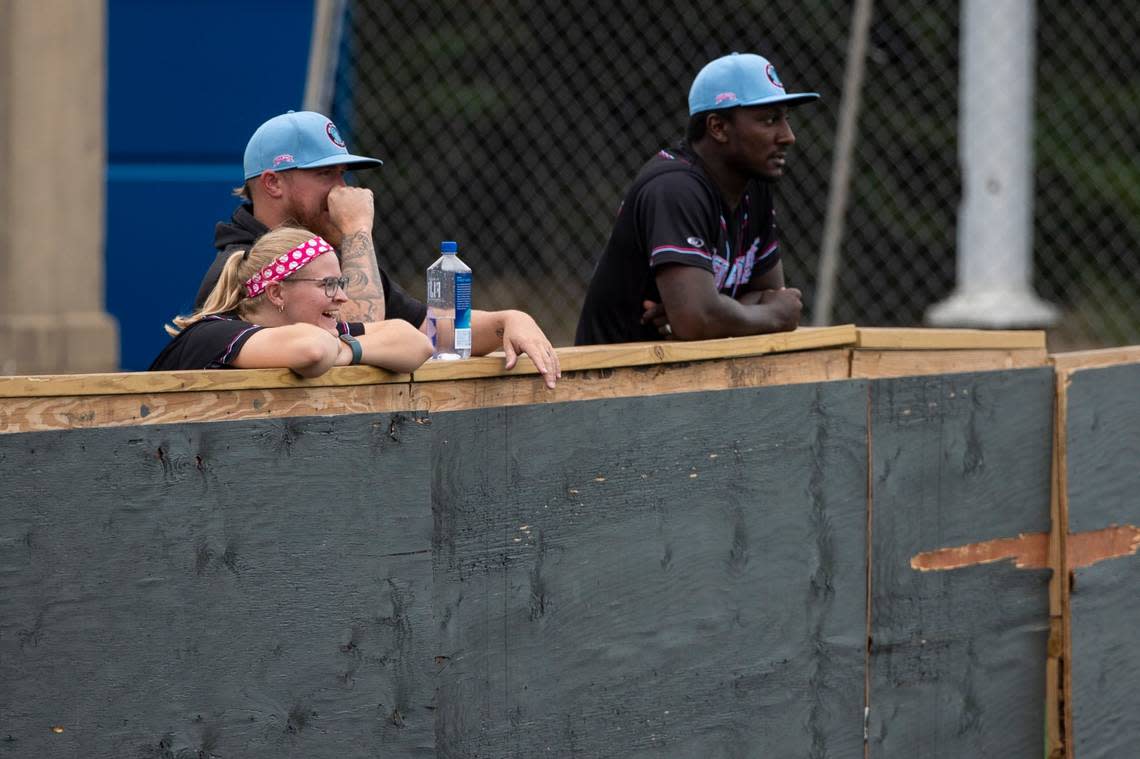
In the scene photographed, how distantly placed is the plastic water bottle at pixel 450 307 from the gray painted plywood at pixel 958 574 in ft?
3.43

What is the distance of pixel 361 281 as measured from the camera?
152 inches

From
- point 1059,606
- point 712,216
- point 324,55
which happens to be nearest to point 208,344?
point 712,216

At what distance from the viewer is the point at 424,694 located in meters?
3.33

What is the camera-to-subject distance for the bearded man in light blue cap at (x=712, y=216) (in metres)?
4.43

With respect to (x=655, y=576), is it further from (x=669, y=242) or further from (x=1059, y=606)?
(x=1059, y=606)

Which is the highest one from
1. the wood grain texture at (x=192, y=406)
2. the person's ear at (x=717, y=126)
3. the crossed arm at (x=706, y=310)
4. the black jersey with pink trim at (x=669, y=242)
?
the person's ear at (x=717, y=126)

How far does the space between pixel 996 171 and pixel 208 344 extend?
6289 millimetres

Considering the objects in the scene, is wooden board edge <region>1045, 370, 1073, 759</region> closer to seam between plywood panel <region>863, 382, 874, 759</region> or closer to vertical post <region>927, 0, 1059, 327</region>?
seam between plywood panel <region>863, 382, 874, 759</region>

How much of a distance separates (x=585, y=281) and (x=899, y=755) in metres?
4.50

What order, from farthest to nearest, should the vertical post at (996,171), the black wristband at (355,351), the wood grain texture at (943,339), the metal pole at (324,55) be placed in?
the vertical post at (996,171)
the metal pole at (324,55)
the wood grain texture at (943,339)
the black wristband at (355,351)

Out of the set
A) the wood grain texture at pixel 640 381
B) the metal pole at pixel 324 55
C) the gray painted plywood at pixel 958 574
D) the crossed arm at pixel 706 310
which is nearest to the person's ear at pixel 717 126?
the crossed arm at pixel 706 310

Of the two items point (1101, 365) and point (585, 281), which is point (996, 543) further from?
point (585, 281)

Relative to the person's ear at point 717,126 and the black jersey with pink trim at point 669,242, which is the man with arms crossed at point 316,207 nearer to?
the black jersey with pink trim at point 669,242

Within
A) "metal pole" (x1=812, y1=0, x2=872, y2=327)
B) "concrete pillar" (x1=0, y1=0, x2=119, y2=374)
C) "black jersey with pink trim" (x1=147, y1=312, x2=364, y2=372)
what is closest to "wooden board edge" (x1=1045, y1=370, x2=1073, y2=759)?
"black jersey with pink trim" (x1=147, y1=312, x2=364, y2=372)
